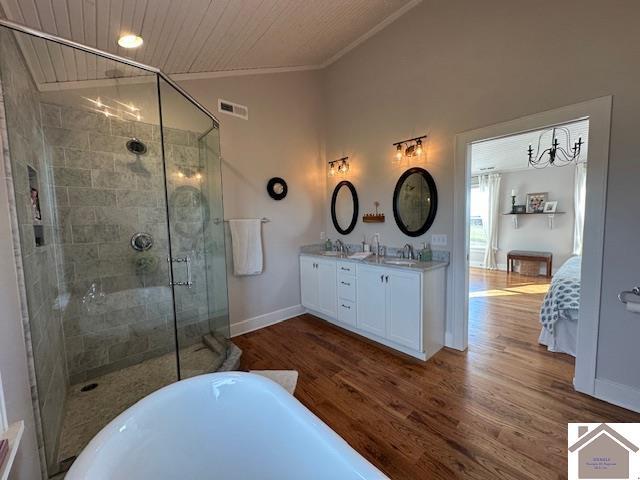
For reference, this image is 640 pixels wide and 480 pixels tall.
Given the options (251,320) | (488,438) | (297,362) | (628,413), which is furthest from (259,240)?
(628,413)

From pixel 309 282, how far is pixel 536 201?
18.1ft

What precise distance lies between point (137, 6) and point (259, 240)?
219 centimetres

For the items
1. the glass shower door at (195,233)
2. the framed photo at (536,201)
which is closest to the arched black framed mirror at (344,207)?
the glass shower door at (195,233)

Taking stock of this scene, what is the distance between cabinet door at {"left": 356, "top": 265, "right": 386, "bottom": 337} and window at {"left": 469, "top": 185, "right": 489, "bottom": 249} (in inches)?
200

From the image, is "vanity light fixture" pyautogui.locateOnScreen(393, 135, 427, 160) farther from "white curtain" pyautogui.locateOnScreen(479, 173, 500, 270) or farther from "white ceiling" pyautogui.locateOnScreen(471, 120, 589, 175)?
"white curtain" pyautogui.locateOnScreen(479, 173, 500, 270)

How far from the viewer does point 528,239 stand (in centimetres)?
596

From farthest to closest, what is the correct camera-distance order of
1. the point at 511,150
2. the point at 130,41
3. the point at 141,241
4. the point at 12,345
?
the point at 511,150, the point at 141,241, the point at 130,41, the point at 12,345

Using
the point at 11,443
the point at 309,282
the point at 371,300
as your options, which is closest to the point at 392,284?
the point at 371,300

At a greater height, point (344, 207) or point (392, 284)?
point (344, 207)

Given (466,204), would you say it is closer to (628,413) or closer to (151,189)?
(628,413)

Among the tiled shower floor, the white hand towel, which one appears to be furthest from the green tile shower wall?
the white hand towel

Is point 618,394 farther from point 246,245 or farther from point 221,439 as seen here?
point 246,245

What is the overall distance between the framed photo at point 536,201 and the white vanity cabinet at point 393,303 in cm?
474

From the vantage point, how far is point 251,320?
3275mm
